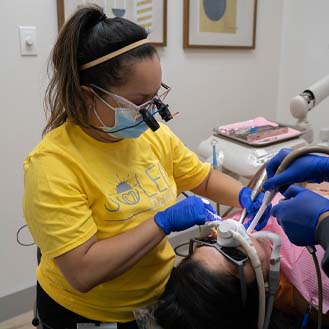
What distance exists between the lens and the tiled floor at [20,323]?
6.70 feet

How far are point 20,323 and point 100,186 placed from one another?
1.40 m

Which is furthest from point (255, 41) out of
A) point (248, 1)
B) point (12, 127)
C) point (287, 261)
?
point (287, 261)

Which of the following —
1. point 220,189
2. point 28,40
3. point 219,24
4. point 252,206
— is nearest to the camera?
point 252,206

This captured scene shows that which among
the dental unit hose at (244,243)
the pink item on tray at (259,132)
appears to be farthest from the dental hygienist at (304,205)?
the pink item on tray at (259,132)

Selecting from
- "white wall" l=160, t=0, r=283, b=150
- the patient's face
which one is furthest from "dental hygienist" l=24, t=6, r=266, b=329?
"white wall" l=160, t=0, r=283, b=150

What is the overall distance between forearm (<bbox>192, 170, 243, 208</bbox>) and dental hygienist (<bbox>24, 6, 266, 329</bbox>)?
241 millimetres

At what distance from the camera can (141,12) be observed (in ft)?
7.03

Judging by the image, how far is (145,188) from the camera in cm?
115

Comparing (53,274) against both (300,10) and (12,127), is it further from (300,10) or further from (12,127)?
(300,10)

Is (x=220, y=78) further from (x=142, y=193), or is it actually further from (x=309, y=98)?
(x=142, y=193)

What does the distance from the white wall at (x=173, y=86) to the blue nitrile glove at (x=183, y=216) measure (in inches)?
43.6

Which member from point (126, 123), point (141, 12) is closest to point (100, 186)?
point (126, 123)

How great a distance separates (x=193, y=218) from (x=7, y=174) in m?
1.18

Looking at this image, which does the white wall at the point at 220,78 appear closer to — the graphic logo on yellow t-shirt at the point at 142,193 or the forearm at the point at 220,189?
the forearm at the point at 220,189
